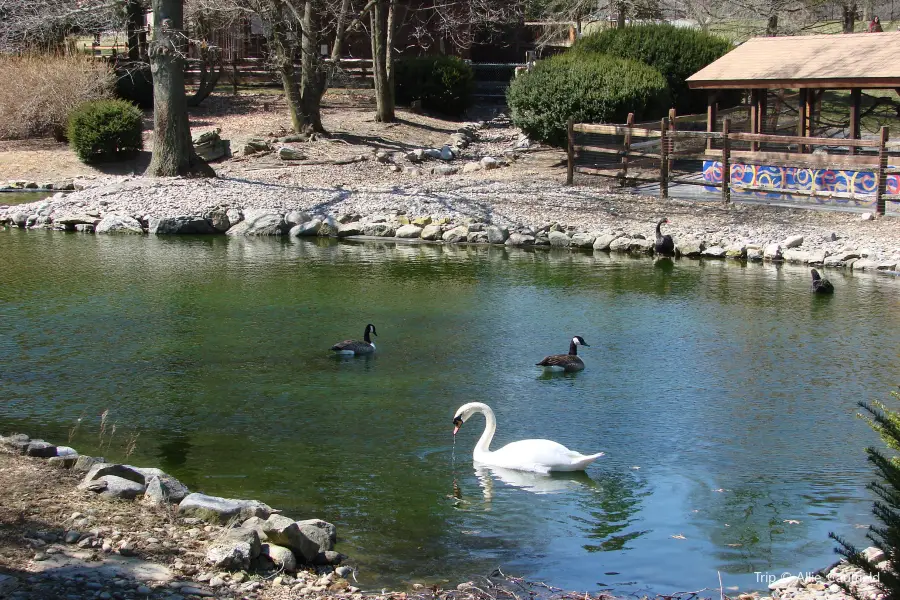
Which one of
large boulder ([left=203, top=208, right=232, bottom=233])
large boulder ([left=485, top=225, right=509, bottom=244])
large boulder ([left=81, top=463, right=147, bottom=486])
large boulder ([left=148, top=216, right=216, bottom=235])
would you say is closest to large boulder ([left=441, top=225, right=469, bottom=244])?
large boulder ([left=485, top=225, right=509, bottom=244])

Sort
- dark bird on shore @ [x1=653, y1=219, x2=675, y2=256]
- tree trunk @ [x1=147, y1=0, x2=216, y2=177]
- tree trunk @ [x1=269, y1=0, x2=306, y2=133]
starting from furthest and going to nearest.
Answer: tree trunk @ [x1=269, y1=0, x2=306, y2=133]
tree trunk @ [x1=147, y1=0, x2=216, y2=177]
dark bird on shore @ [x1=653, y1=219, x2=675, y2=256]

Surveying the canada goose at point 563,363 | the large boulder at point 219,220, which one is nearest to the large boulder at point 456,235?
the large boulder at point 219,220

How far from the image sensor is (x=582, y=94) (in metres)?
27.4

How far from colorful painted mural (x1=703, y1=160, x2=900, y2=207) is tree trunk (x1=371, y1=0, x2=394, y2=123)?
1248 centimetres

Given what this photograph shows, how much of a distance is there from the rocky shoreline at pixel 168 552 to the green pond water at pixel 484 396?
345mm

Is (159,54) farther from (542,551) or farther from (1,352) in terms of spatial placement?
(542,551)

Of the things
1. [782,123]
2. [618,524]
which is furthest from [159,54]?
[618,524]

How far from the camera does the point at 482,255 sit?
20.8 meters

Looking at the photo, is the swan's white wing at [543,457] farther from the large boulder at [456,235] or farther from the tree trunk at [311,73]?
the tree trunk at [311,73]

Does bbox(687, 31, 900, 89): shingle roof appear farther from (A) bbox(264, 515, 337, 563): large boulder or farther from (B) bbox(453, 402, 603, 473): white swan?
(A) bbox(264, 515, 337, 563): large boulder

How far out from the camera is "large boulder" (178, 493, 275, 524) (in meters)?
7.38

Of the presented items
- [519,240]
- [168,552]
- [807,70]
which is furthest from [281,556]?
[807,70]

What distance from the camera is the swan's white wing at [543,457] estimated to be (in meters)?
9.05

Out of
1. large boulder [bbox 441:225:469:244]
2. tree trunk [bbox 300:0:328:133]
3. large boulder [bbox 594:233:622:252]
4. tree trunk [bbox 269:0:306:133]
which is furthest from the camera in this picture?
tree trunk [bbox 300:0:328:133]
